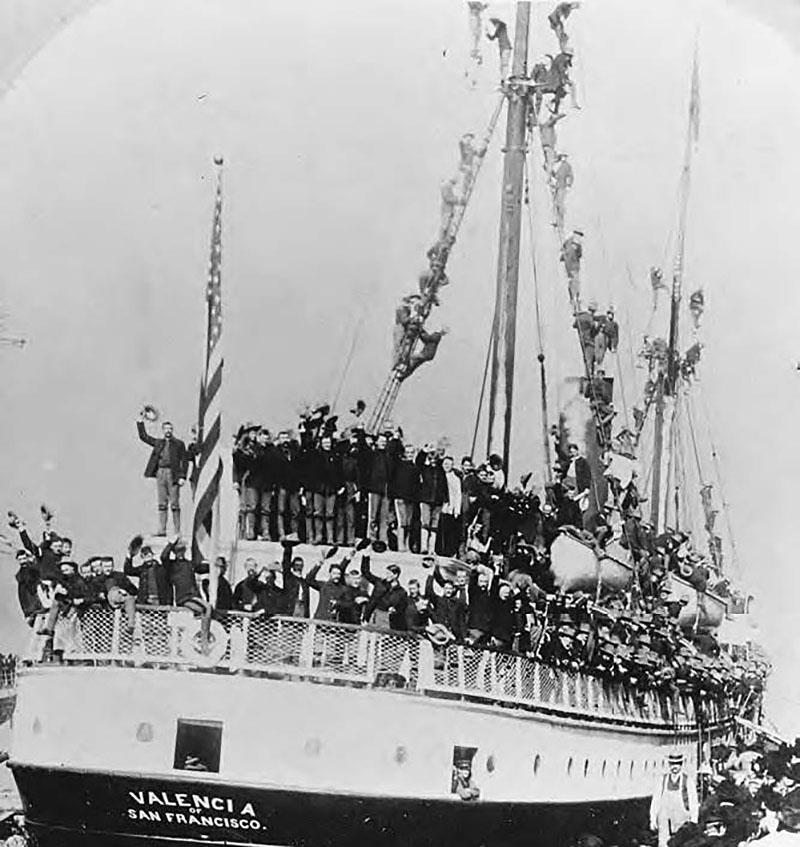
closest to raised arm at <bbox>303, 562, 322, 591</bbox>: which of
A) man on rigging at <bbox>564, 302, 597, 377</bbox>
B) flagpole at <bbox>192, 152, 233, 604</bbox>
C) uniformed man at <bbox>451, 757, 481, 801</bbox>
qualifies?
flagpole at <bbox>192, 152, 233, 604</bbox>

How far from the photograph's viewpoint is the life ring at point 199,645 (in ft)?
8.01

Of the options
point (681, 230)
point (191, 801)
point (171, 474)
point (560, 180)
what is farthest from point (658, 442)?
point (191, 801)

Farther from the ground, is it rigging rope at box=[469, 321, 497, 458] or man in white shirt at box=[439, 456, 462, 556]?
rigging rope at box=[469, 321, 497, 458]

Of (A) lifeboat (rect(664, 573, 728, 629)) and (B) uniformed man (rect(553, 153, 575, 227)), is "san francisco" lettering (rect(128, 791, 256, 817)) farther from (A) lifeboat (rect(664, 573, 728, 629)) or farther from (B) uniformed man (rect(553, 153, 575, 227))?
(B) uniformed man (rect(553, 153, 575, 227))

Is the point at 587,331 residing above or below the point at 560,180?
below

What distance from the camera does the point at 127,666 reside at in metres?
2.46

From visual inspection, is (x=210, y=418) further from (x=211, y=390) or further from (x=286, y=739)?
(x=286, y=739)

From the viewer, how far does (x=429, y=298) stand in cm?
249

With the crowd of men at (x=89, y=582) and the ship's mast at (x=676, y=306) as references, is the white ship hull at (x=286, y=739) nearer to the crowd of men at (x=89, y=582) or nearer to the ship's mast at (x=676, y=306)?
the crowd of men at (x=89, y=582)

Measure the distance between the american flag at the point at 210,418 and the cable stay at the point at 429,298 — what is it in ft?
0.80

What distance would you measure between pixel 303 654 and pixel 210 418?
391 millimetres

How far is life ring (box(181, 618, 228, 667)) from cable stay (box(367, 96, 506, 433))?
387 millimetres

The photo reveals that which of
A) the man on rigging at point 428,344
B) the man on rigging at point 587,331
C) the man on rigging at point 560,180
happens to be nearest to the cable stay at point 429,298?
the man on rigging at point 428,344

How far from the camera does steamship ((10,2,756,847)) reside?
2.44 m
